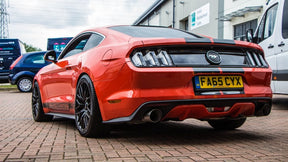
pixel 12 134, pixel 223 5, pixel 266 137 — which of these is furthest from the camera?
pixel 223 5

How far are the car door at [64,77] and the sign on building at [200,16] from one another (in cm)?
1920

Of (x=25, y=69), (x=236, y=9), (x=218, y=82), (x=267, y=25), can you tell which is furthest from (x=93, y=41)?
(x=236, y=9)

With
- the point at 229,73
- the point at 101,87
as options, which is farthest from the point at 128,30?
the point at 229,73

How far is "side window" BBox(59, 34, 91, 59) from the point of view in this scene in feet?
17.0

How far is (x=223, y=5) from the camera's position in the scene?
21.9m

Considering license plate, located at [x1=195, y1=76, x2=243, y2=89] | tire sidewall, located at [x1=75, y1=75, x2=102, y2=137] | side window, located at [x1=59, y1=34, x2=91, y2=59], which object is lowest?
tire sidewall, located at [x1=75, y1=75, x2=102, y2=137]

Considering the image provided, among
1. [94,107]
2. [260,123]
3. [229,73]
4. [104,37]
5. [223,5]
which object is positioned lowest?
[260,123]

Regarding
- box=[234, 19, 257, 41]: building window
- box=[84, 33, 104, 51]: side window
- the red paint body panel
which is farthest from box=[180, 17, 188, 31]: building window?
the red paint body panel

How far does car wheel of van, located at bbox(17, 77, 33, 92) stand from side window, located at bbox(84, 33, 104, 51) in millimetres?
12032

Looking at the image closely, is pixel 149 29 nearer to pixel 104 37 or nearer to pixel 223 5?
pixel 104 37

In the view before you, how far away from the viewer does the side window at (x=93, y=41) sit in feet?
15.2

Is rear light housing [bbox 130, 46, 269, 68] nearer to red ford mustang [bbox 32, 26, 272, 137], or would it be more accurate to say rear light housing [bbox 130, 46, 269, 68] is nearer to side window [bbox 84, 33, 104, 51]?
red ford mustang [bbox 32, 26, 272, 137]

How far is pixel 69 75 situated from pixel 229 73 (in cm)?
211

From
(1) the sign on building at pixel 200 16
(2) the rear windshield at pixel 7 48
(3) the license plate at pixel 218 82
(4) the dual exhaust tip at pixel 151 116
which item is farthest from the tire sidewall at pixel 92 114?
(1) the sign on building at pixel 200 16
